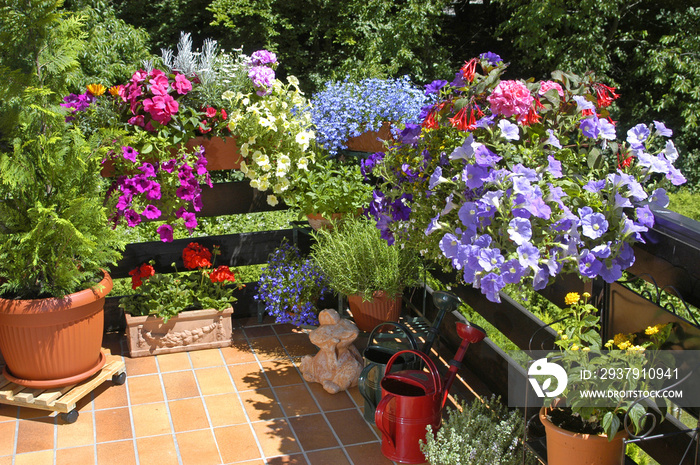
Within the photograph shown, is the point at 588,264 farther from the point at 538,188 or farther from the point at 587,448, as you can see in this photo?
the point at 587,448

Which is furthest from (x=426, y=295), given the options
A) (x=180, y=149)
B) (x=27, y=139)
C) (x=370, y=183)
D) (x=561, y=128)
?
(x=27, y=139)

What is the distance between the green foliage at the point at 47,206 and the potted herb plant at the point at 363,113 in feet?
3.92

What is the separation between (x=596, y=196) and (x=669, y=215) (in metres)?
0.30

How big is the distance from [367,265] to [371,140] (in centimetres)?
80

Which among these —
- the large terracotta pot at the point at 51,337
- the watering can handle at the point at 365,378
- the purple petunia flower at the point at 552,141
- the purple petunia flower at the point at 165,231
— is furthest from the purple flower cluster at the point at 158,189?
the purple petunia flower at the point at 552,141

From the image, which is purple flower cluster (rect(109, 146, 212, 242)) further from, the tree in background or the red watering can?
the tree in background

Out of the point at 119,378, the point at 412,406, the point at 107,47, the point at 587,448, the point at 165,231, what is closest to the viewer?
the point at 587,448

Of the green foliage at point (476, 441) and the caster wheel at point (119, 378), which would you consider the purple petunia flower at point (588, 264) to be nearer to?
the green foliage at point (476, 441)

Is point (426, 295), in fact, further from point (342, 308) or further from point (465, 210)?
point (465, 210)

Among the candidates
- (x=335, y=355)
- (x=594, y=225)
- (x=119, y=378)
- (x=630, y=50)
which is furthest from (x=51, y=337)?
(x=630, y=50)

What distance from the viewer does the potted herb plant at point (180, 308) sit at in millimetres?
3379

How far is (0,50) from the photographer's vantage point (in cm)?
275

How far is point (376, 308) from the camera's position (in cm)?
324

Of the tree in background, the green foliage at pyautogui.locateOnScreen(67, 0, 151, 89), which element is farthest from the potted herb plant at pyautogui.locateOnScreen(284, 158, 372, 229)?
the tree in background
